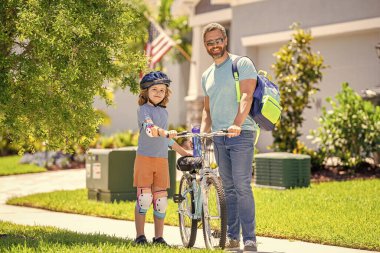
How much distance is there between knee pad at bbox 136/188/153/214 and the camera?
28.5 feet

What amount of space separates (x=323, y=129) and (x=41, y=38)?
10429mm

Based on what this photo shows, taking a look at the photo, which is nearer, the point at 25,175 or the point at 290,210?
the point at 290,210

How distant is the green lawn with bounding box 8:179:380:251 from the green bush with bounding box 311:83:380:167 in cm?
144

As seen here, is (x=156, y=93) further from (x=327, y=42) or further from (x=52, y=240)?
(x=327, y=42)

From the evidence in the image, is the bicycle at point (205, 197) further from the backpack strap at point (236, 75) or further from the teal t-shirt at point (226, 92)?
the backpack strap at point (236, 75)

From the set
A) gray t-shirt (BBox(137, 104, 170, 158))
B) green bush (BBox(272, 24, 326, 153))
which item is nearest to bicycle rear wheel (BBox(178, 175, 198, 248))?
gray t-shirt (BBox(137, 104, 170, 158))

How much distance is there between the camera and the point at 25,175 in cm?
2088

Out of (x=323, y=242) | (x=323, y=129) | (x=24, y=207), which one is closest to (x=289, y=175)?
(x=323, y=129)

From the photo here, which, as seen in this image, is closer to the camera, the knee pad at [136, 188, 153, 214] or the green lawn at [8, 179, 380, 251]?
the knee pad at [136, 188, 153, 214]

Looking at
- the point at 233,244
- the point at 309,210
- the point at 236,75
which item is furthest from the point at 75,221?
the point at 236,75

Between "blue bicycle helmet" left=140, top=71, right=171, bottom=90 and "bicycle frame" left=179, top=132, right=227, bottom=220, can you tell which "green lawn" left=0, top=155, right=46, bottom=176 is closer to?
"blue bicycle helmet" left=140, top=71, right=171, bottom=90

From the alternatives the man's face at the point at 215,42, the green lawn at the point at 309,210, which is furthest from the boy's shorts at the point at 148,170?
the green lawn at the point at 309,210

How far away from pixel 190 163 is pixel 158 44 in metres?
16.1

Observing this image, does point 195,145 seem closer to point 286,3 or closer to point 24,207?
point 24,207
